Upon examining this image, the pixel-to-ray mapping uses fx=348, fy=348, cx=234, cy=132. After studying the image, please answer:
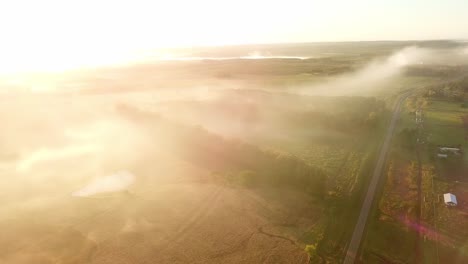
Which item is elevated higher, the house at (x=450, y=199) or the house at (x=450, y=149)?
the house at (x=450, y=149)

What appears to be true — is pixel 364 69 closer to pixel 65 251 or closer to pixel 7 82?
pixel 7 82

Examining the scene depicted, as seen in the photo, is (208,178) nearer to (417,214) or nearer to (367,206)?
(367,206)

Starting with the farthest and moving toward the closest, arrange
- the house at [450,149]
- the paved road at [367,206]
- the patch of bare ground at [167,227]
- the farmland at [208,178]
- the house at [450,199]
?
the house at [450,149] < the house at [450,199] < the farmland at [208,178] < the patch of bare ground at [167,227] < the paved road at [367,206]

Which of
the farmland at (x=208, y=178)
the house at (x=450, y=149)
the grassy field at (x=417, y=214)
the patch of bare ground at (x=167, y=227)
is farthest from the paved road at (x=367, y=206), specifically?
the house at (x=450, y=149)

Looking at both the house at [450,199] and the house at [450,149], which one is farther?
the house at [450,149]

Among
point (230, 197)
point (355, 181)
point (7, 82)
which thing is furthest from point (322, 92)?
point (7, 82)

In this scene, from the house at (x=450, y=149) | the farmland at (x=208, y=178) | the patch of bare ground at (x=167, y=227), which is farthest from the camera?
the house at (x=450, y=149)

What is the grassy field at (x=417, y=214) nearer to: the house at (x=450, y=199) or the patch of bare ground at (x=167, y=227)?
the house at (x=450, y=199)

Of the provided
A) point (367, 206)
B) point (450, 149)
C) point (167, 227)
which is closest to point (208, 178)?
point (167, 227)

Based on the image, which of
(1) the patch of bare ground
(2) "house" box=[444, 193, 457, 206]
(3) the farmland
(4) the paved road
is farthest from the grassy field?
(1) the patch of bare ground
